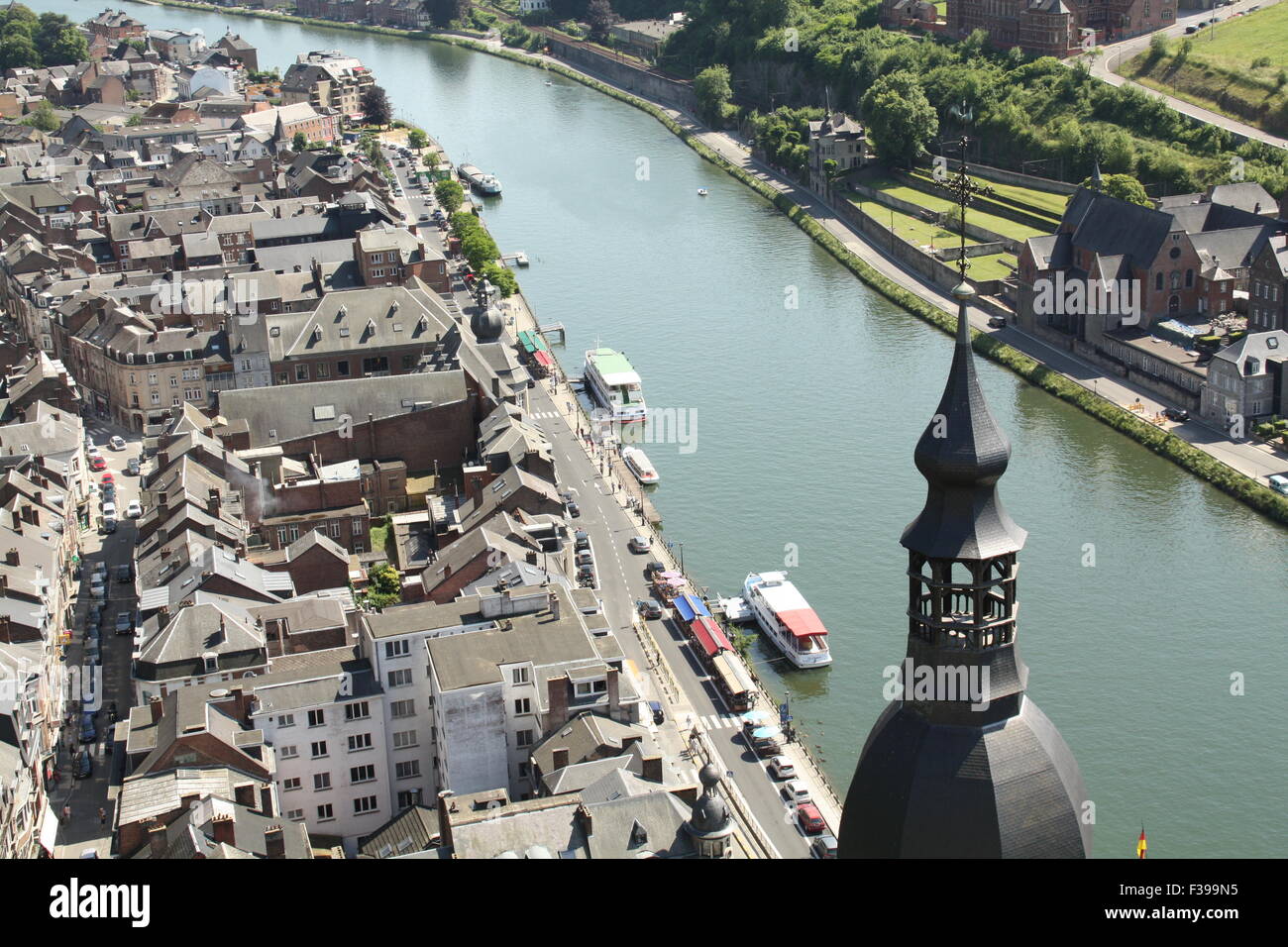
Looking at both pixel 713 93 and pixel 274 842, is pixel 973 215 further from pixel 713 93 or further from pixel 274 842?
pixel 274 842

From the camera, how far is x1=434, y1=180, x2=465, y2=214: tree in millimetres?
71562

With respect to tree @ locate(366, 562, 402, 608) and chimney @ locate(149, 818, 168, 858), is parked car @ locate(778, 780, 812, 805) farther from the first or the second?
chimney @ locate(149, 818, 168, 858)

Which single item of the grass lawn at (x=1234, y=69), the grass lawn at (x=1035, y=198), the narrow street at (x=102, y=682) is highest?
the grass lawn at (x=1234, y=69)

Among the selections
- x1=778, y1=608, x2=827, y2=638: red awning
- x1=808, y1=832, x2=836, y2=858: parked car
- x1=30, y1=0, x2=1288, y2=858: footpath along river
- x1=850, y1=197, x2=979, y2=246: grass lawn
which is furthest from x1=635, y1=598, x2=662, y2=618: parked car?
x1=850, y1=197, x2=979, y2=246: grass lawn

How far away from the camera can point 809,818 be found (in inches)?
1062

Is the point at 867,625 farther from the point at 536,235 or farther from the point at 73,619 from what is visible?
the point at 536,235

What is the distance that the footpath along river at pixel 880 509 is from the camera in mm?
29656

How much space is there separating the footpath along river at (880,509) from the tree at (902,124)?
6.62 meters

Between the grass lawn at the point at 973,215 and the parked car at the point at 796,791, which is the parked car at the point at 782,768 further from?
the grass lawn at the point at 973,215

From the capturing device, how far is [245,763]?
26078 millimetres

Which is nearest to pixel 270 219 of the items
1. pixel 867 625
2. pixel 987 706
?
pixel 867 625

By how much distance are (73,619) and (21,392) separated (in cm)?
1326

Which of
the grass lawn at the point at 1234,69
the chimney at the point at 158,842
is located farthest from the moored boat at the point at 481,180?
the chimney at the point at 158,842

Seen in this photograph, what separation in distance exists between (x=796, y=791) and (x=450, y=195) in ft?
159
